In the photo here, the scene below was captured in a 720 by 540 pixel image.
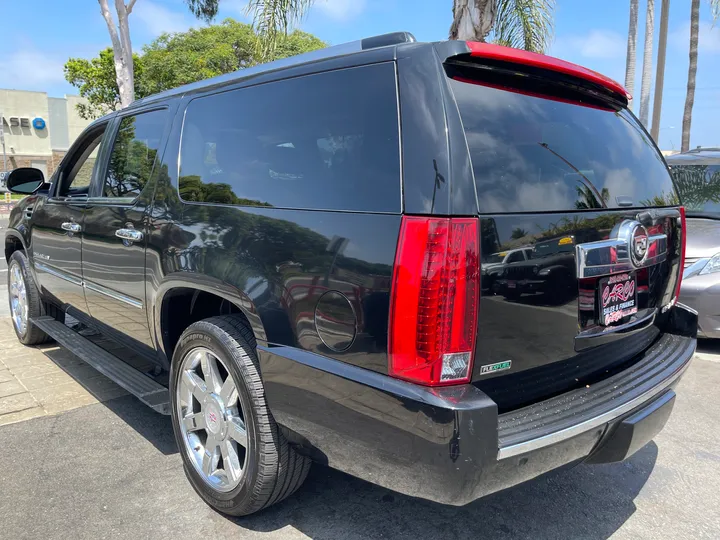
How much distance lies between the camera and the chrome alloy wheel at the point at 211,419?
251cm

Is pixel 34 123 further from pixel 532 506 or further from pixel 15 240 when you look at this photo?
pixel 532 506

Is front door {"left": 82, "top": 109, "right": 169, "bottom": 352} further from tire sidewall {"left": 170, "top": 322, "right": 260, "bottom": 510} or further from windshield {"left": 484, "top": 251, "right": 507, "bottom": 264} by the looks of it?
windshield {"left": 484, "top": 251, "right": 507, "bottom": 264}

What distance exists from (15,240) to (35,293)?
70 cm

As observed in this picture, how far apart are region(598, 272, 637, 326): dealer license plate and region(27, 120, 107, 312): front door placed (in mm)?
3171

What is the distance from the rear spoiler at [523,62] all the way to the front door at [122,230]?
6.06 feet

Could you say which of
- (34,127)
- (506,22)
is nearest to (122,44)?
(506,22)

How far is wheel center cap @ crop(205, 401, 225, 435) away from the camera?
8.45ft

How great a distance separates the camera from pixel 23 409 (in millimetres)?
3840

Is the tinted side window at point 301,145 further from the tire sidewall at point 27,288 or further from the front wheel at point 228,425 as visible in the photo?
the tire sidewall at point 27,288

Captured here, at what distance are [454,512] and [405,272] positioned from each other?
1415 millimetres

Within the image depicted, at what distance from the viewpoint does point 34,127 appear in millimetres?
42031

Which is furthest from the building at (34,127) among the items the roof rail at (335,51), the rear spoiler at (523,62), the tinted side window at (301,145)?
the rear spoiler at (523,62)

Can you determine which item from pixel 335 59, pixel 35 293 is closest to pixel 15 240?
pixel 35 293

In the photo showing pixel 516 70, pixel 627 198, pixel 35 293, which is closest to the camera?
pixel 516 70
